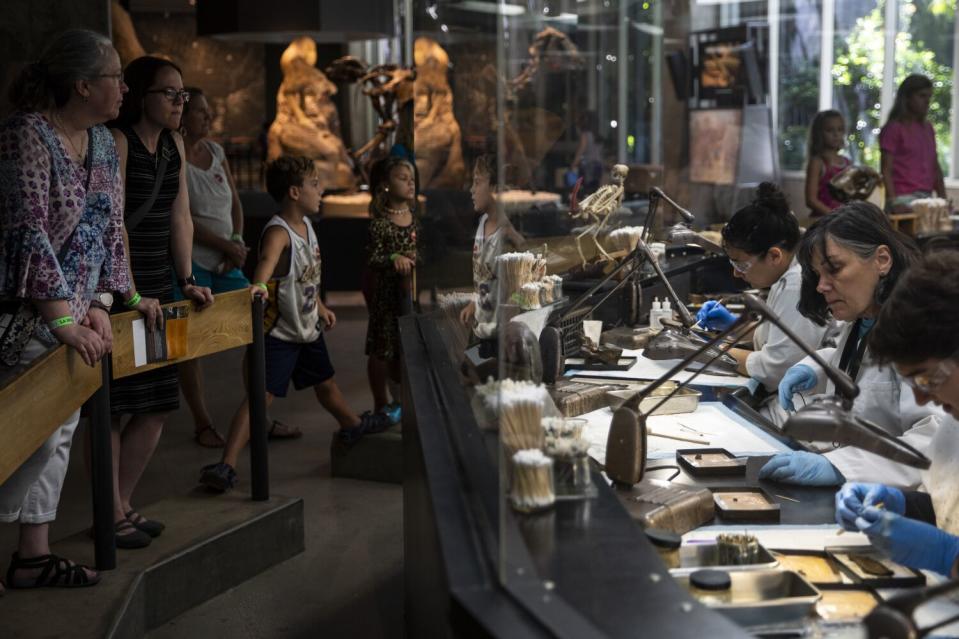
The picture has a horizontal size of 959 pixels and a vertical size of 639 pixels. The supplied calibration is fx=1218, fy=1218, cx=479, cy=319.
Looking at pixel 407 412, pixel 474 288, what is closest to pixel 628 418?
pixel 474 288

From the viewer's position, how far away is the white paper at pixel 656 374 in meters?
4.10

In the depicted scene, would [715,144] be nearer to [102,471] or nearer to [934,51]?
[934,51]

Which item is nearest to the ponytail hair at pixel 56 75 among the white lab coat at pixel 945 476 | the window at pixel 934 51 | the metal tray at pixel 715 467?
the metal tray at pixel 715 467

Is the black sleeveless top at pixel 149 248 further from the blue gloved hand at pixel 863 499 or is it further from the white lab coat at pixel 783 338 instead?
the blue gloved hand at pixel 863 499

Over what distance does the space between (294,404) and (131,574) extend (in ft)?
11.6

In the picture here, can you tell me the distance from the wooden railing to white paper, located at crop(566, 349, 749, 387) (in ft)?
3.85

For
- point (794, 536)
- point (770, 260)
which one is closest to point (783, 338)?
point (770, 260)

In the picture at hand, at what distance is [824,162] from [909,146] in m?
0.96

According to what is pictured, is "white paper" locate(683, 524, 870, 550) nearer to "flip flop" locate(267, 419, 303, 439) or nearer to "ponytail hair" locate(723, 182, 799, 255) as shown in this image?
"ponytail hair" locate(723, 182, 799, 255)

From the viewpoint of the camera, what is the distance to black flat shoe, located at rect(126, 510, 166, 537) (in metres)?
3.88

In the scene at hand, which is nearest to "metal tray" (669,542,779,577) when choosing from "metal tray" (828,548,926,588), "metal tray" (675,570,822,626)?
"metal tray" (675,570,822,626)

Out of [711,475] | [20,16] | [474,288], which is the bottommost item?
[711,475]

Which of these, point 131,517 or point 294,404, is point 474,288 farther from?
point 294,404

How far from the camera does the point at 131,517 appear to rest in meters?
3.89
